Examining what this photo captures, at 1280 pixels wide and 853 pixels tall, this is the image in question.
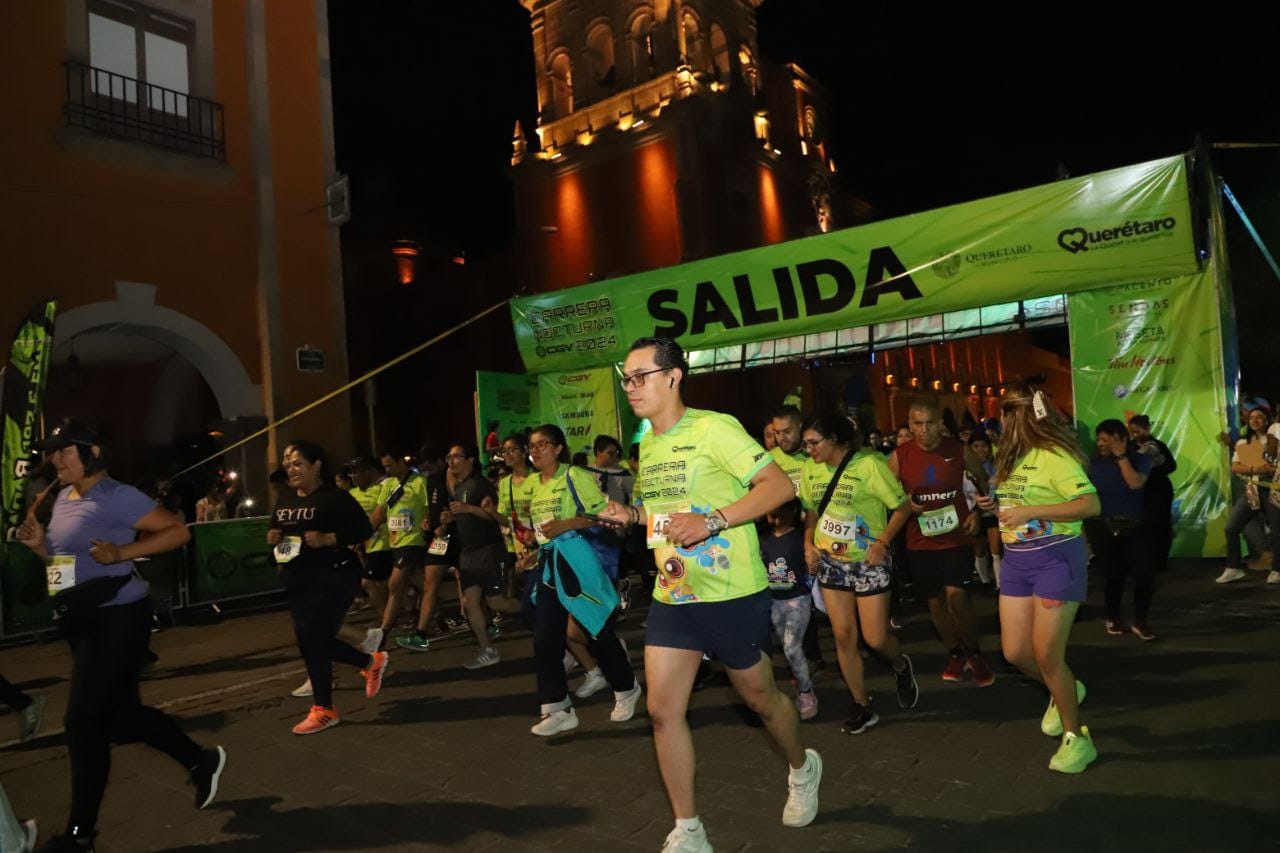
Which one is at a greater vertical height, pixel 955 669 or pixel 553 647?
pixel 553 647

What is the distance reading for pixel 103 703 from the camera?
4.17m

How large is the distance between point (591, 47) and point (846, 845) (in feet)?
119

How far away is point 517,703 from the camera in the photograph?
6621 mm

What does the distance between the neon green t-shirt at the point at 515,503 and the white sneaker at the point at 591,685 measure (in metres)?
1.15

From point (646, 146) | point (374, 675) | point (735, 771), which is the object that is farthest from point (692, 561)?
point (646, 146)

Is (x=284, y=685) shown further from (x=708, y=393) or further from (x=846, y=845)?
(x=708, y=393)

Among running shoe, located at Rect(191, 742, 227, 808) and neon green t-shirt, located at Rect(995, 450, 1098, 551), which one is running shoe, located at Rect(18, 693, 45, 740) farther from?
neon green t-shirt, located at Rect(995, 450, 1098, 551)

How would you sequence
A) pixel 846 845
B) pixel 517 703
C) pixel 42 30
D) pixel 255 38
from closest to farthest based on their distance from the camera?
pixel 846 845, pixel 517 703, pixel 42 30, pixel 255 38

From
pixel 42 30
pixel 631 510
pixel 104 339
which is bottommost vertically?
pixel 631 510

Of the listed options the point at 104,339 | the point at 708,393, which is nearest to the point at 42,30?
the point at 104,339

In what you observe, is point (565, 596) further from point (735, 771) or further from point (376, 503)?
point (376, 503)

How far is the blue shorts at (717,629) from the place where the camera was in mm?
3596

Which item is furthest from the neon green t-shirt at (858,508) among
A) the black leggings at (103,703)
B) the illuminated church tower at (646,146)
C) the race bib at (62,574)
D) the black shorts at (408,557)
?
the illuminated church tower at (646,146)

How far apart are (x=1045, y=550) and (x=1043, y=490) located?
310 millimetres
